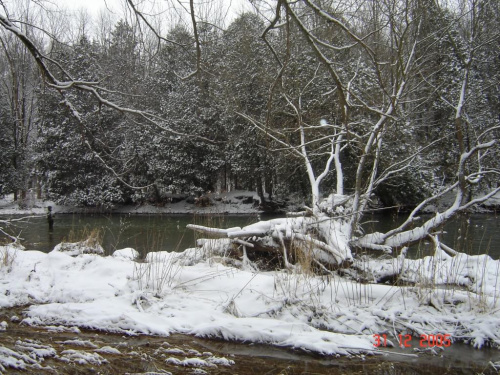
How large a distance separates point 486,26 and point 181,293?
7355 mm

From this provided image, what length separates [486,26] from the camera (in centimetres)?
723

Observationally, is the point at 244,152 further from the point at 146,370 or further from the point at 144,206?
the point at 146,370

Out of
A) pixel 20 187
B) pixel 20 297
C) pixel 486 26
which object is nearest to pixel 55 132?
pixel 20 187

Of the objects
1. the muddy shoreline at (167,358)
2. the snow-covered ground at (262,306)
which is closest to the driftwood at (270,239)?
the snow-covered ground at (262,306)

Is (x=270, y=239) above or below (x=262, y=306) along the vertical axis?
above

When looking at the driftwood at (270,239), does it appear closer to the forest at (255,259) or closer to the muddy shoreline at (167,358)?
the forest at (255,259)

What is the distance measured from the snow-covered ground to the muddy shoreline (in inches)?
5.5
